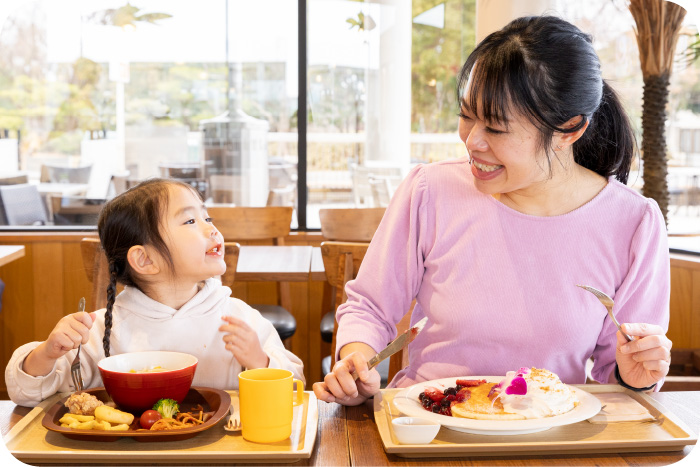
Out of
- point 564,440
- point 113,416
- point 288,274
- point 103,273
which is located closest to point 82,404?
point 113,416

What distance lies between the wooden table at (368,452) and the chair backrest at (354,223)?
2.00 metres

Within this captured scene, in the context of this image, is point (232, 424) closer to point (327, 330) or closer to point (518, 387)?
point (518, 387)

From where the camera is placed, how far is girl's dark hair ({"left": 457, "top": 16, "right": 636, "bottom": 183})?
134cm

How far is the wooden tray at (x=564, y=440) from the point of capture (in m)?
1.07

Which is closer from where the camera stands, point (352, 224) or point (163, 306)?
point (163, 306)

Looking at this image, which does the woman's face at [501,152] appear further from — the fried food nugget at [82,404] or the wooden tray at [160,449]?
the fried food nugget at [82,404]

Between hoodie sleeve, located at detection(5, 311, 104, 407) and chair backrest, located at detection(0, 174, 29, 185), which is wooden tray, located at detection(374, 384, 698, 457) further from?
chair backrest, located at detection(0, 174, 29, 185)

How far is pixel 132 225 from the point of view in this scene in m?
1.63

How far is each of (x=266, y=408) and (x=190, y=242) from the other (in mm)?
595

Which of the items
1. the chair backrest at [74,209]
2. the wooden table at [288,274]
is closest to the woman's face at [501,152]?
the wooden table at [288,274]

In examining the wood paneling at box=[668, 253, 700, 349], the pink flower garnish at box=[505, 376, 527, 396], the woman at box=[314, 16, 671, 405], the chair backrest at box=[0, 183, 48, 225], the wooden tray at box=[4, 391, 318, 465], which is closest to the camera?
the wooden tray at box=[4, 391, 318, 465]

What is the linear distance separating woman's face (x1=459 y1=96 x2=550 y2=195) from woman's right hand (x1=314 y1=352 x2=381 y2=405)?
40 centimetres

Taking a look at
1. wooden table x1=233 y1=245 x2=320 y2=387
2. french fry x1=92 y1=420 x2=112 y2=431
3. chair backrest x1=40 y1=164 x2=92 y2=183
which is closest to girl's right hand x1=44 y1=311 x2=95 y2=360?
french fry x1=92 y1=420 x2=112 y2=431

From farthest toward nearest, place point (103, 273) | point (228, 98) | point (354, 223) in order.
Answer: point (228, 98)
point (354, 223)
point (103, 273)
